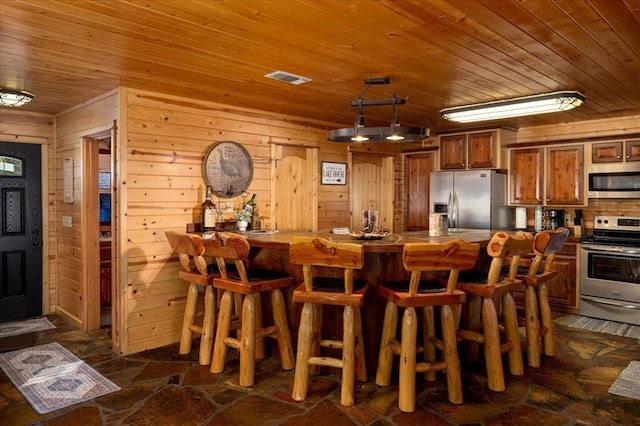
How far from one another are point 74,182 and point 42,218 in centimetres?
86

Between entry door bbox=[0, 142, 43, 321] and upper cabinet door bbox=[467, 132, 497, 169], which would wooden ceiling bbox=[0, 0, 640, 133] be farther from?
upper cabinet door bbox=[467, 132, 497, 169]

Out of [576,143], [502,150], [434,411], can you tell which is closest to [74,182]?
[434,411]

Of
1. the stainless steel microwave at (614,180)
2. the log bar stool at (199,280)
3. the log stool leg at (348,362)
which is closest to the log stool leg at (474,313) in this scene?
the log stool leg at (348,362)

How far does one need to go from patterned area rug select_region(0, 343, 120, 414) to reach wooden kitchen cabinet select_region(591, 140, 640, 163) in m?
5.62

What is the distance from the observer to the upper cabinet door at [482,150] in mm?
6062

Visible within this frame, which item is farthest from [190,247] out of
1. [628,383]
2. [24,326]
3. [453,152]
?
[453,152]

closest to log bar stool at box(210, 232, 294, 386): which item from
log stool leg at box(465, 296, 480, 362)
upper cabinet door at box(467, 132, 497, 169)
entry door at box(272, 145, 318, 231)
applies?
log stool leg at box(465, 296, 480, 362)

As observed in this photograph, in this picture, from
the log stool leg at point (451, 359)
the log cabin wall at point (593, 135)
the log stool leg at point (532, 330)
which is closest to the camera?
the log stool leg at point (451, 359)

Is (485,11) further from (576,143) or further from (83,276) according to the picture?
(83,276)

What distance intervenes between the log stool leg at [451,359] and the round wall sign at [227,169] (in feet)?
8.51

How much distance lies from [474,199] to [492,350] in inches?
124

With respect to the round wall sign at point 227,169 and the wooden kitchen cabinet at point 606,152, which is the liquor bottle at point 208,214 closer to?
the round wall sign at point 227,169

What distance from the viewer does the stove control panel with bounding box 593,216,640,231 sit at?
17.6 feet

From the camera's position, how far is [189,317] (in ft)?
13.1
